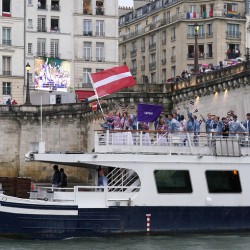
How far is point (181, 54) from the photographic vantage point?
296 ft

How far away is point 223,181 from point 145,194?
9.88 feet

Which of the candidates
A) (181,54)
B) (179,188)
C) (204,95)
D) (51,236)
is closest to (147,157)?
(179,188)

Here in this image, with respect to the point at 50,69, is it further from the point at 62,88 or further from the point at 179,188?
the point at 179,188

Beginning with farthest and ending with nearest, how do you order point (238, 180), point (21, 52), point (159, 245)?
point (21, 52)
point (238, 180)
point (159, 245)

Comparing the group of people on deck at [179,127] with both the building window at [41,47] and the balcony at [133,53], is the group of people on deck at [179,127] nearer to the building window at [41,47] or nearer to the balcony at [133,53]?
the building window at [41,47]

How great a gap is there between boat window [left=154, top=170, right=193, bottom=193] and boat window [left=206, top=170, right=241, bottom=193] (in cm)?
81

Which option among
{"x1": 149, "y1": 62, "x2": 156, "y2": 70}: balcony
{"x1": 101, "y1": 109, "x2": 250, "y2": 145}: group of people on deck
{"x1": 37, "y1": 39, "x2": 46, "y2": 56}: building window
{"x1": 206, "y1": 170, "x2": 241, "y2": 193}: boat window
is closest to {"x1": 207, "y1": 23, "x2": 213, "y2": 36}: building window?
{"x1": 149, "y1": 62, "x2": 156, "y2": 70}: balcony

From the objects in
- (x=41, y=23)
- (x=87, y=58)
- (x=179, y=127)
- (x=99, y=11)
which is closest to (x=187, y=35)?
(x=99, y=11)

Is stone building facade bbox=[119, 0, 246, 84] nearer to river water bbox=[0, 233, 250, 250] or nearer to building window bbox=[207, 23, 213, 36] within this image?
building window bbox=[207, 23, 213, 36]

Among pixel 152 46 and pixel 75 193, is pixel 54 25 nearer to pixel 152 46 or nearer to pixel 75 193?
pixel 152 46

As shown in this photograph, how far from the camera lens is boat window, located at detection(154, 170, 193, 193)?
3256 cm

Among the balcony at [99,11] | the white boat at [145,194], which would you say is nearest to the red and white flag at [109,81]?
the white boat at [145,194]

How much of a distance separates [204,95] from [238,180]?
24.8 metres

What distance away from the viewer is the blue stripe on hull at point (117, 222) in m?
31.5
